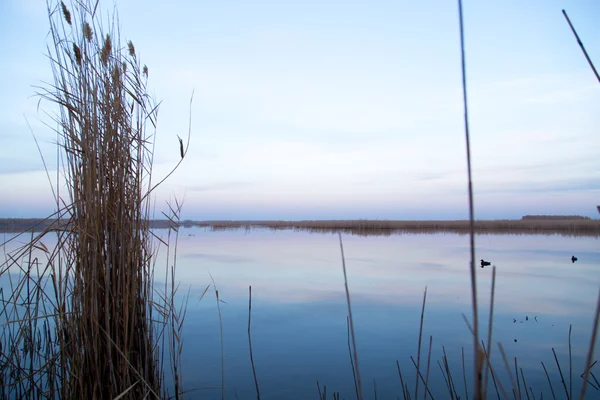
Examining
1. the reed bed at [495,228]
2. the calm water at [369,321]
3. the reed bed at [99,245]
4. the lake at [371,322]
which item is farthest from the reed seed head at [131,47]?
the reed bed at [495,228]

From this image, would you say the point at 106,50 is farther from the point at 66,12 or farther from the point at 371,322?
the point at 371,322

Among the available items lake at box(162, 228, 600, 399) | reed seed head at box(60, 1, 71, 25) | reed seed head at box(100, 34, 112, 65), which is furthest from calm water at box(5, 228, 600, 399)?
reed seed head at box(60, 1, 71, 25)

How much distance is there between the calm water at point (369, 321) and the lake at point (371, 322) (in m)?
0.01

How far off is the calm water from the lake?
0.05 feet

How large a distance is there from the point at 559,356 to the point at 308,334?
2.55m

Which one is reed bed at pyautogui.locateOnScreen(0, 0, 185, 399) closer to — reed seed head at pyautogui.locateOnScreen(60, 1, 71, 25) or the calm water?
reed seed head at pyautogui.locateOnScreen(60, 1, 71, 25)

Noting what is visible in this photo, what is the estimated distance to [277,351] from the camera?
411 centimetres

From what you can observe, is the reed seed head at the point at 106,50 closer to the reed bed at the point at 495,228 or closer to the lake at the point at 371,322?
the lake at the point at 371,322

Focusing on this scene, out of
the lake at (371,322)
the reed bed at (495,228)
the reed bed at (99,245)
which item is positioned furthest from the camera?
the reed bed at (495,228)

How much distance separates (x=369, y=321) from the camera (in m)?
5.11

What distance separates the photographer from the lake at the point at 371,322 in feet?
11.4

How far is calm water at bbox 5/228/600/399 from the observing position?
11.4ft

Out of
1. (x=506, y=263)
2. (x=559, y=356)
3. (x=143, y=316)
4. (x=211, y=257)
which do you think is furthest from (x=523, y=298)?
(x=211, y=257)

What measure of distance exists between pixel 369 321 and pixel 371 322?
0.14 ft
